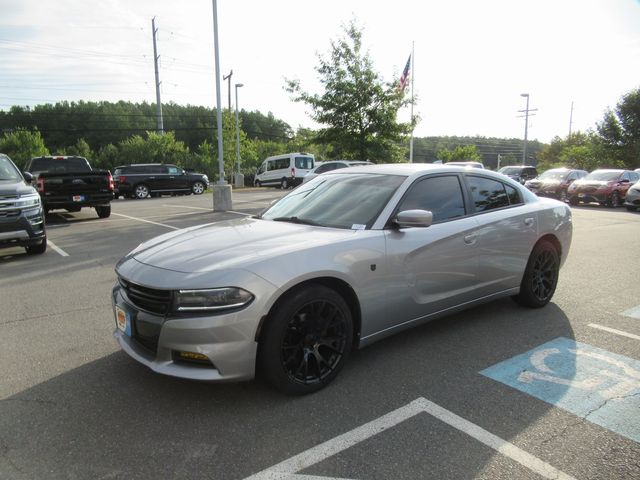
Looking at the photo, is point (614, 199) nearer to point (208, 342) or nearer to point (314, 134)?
point (314, 134)

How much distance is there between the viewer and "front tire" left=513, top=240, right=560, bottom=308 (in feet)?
15.8

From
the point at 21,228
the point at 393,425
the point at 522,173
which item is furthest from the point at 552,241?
the point at 522,173

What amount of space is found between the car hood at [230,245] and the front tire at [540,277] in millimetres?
2365

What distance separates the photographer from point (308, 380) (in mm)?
3111

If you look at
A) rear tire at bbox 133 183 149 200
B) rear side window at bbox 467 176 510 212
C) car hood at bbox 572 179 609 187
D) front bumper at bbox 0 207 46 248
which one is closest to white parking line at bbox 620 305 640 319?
rear side window at bbox 467 176 510 212

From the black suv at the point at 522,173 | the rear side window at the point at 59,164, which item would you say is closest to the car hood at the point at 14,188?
the rear side window at the point at 59,164

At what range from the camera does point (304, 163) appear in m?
31.1

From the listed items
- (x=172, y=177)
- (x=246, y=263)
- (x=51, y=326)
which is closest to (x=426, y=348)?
(x=246, y=263)

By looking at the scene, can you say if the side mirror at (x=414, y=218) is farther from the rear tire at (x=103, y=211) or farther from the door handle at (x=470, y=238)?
the rear tire at (x=103, y=211)

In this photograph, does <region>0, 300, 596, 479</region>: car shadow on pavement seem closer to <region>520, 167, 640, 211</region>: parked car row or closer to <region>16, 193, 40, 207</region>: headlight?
<region>16, 193, 40, 207</region>: headlight

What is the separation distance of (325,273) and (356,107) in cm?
1759

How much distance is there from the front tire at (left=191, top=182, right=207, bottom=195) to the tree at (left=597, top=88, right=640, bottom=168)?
3071cm

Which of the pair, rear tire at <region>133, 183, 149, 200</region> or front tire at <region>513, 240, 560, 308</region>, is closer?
front tire at <region>513, 240, 560, 308</region>

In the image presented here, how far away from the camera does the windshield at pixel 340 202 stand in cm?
376
